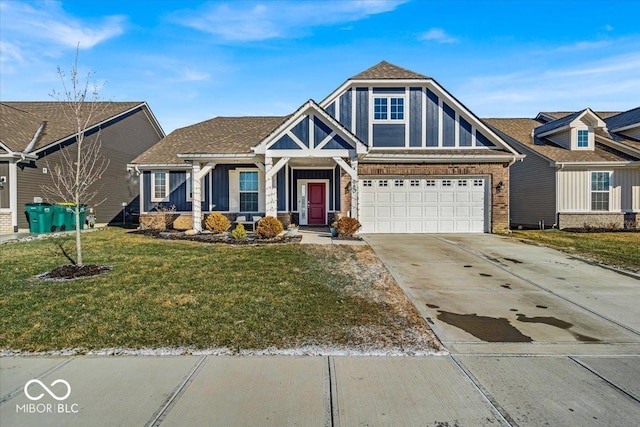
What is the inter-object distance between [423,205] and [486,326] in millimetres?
9993

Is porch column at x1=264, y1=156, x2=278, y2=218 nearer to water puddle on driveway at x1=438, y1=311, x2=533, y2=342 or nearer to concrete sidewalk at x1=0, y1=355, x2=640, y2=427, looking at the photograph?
water puddle on driveway at x1=438, y1=311, x2=533, y2=342

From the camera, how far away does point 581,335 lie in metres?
4.75

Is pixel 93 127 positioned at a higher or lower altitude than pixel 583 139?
higher

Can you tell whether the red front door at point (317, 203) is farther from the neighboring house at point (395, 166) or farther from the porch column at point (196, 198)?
the porch column at point (196, 198)

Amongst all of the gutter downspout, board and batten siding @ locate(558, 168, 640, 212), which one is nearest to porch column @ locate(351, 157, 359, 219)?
board and batten siding @ locate(558, 168, 640, 212)

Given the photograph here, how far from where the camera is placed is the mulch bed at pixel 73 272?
23.6ft

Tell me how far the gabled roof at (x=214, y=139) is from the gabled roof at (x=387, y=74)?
12.6ft

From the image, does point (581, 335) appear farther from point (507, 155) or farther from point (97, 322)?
point (507, 155)

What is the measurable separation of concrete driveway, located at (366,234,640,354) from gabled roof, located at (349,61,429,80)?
780 cm

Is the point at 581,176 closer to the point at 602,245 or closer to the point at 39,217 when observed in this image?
the point at 602,245

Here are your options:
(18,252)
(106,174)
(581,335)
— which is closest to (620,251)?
(581,335)

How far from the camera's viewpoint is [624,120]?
20.2 m

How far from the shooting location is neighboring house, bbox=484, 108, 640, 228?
55.9 feet

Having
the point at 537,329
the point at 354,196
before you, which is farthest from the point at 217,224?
the point at 537,329
